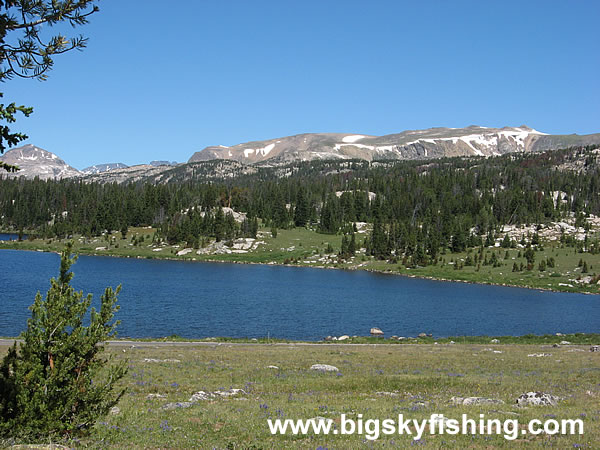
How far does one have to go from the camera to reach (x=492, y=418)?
17.3 m

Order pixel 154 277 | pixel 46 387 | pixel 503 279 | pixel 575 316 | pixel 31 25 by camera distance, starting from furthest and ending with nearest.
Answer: pixel 503 279 → pixel 154 277 → pixel 575 316 → pixel 46 387 → pixel 31 25

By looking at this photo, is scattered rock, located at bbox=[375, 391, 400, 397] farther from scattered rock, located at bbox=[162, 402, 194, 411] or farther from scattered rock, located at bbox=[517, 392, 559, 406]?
scattered rock, located at bbox=[162, 402, 194, 411]

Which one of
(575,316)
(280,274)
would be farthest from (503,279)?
(280,274)

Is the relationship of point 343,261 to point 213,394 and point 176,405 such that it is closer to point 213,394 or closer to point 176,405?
point 213,394

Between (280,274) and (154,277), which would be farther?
(280,274)

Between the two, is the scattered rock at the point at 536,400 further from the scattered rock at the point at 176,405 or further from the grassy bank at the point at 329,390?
the scattered rock at the point at 176,405

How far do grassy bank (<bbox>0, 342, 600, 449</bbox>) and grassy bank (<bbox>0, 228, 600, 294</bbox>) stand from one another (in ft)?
251

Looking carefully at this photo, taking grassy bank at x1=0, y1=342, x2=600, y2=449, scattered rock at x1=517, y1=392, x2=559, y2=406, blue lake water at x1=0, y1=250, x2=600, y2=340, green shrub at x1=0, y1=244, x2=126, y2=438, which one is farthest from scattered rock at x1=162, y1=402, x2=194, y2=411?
blue lake water at x1=0, y1=250, x2=600, y2=340

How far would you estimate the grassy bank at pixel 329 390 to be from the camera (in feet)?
48.3

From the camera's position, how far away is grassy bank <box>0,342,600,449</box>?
14.7m

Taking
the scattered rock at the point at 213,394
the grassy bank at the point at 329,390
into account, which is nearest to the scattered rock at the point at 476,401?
the grassy bank at the point at 329,390

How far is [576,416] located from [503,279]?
4175 inches

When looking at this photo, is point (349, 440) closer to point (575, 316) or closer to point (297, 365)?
point (297, 365)

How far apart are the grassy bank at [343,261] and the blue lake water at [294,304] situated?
9.51 metres
